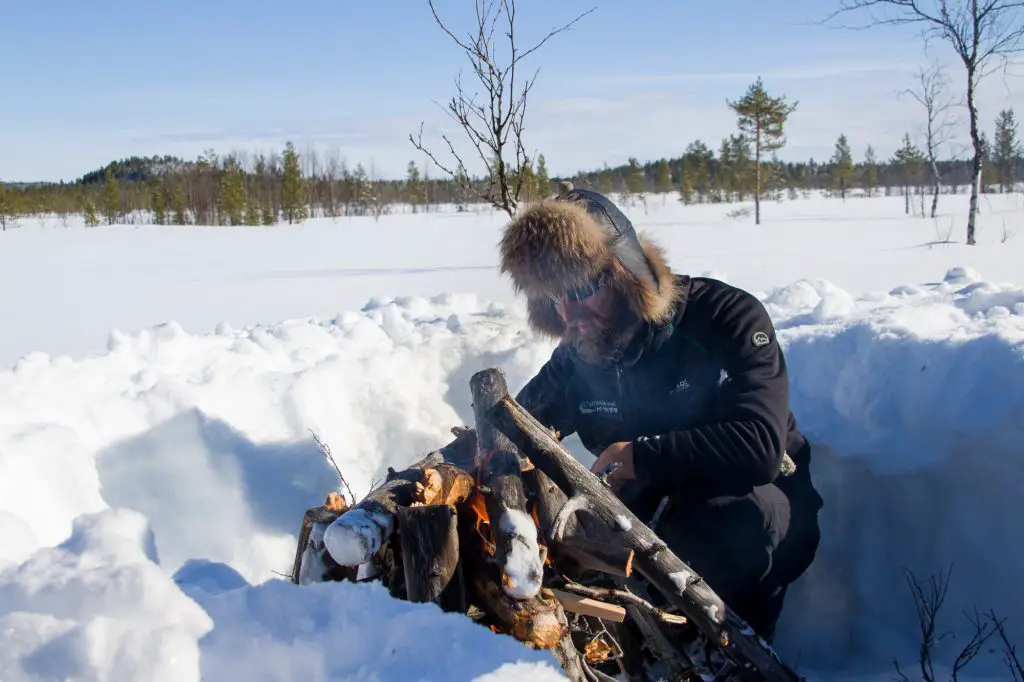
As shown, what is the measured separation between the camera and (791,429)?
104 inches

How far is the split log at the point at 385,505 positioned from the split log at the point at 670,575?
0.28 metres

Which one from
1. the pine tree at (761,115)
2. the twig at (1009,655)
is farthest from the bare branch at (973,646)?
the pine tree at (761,115)

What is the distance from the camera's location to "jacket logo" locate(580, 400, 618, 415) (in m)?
2.68

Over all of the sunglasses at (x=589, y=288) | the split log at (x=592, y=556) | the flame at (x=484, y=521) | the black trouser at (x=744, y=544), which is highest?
the sunglasses at (x=589, y=288)

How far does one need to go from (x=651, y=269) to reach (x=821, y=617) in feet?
6.32

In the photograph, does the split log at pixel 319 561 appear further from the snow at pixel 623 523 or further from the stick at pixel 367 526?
the snow at pixel 623 523

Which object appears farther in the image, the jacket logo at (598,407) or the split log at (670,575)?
the jacket logo at (598,407)

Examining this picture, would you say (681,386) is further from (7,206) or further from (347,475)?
(7,206)

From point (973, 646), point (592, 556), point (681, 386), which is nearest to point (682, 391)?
point (681, 386)

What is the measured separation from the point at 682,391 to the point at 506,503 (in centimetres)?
73

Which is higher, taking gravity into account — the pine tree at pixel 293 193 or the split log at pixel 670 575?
the pine tree at pixel 293 193

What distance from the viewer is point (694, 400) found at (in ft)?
8.20

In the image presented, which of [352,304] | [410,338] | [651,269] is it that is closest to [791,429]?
[651,269]

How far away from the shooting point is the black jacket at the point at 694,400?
2.24m
